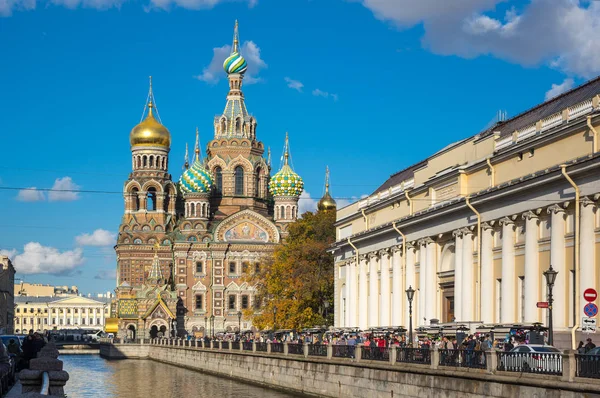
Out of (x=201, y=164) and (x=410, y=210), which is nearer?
(x=410, y=210)

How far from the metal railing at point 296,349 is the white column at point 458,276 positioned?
579 centimetres

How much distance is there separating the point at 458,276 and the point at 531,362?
706 inches

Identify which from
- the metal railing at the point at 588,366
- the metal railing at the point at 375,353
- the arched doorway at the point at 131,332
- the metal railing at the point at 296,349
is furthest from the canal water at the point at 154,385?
the arched doorway at the point at 131,332

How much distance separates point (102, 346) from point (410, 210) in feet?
201

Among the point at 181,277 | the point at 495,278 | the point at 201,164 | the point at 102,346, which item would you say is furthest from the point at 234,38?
the point at 495,278

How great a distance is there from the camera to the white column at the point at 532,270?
36.1m

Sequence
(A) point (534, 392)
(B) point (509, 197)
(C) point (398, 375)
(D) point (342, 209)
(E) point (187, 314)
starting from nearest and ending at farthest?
(A) point (534, 392) → (C) point (398, 375) → (B) point (509, 197) → (D) point (342, 209) → (E) point (187, 314)

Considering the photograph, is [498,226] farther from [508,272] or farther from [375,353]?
[375,353]

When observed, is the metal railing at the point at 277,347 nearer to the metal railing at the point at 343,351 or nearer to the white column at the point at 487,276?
the metal railing at the point at 343,351

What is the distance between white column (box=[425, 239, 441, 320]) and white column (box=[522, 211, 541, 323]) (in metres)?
9.16

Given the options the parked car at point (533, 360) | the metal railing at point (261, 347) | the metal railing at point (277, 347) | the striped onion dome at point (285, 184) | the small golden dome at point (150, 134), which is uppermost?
the small golden dome at point (150, 134)

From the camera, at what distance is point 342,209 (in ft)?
213

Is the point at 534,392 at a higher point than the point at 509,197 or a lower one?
lower

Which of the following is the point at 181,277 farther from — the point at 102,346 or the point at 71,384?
the point at 71,384
